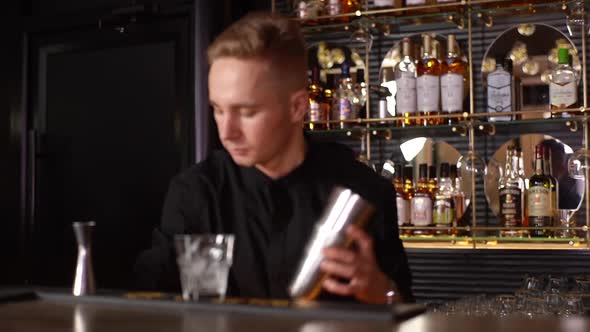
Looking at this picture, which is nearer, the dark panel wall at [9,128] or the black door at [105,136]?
the black door at [105,136]

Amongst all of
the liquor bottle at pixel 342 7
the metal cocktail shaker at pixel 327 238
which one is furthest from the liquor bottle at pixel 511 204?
the metal cocktail shaker at pixel 327 238

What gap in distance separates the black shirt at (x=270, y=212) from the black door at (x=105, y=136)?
5.14ft

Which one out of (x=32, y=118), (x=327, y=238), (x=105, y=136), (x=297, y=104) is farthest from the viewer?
(x=32, y=118)

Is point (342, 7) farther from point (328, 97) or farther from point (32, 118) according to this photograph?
point (32, 118)

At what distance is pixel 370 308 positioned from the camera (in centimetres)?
120

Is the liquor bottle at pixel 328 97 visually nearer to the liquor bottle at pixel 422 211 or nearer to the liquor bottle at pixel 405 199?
the liquor bottle at pixel 405 199

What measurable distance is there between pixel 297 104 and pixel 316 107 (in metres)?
1.54

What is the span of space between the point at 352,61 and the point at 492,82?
1.98 ft

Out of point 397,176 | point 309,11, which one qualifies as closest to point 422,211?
point 397,176

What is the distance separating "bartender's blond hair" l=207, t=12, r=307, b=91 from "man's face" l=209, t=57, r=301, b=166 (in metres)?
0.02

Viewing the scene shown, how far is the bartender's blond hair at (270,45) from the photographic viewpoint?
5.74 feet

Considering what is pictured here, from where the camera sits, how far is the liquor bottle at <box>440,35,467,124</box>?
3.25 m

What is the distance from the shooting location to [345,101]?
A: 3.43 meters

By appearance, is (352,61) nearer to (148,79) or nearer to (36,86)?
(148,79)
